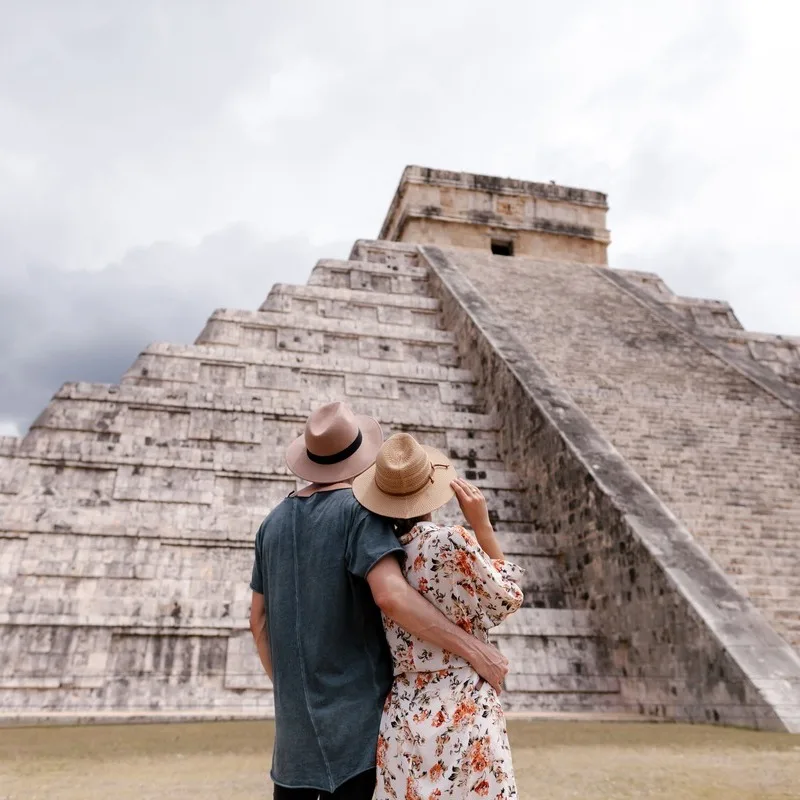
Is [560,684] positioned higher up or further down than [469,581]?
higher up

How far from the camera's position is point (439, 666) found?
1.98m

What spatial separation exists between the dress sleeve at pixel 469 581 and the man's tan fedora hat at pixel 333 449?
16.9 inches

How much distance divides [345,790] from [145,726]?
13.5 ft

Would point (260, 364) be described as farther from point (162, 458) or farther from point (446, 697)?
point (446, 697)

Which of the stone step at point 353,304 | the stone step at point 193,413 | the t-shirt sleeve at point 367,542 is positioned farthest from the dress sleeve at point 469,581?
the stone step at point 353,304

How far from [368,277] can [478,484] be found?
5761 mm

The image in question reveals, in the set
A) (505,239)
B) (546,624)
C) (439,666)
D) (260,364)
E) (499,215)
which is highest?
(499,215)

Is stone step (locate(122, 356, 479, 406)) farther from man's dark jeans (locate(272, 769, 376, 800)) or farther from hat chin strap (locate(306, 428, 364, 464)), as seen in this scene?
man's dark jeans (locate(272, 769, 376, 800))

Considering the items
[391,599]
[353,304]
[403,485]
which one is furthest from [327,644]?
[353,304]

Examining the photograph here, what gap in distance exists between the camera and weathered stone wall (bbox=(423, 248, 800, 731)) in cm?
543

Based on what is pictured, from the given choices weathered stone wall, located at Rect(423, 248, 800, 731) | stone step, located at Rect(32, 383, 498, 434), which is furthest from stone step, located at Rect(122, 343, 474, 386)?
weathered stone wall, located at Rect(423, 248, 800, 731)

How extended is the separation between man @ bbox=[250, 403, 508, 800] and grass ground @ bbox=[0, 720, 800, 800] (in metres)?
1.76

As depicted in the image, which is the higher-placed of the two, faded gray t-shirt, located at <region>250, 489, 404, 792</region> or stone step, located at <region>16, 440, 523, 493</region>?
stone step, located at <region>16, 440, 523, 493</region>

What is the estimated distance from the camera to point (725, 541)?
7.26 m
